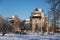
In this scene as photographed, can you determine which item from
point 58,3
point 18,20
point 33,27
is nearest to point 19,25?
point 18,20

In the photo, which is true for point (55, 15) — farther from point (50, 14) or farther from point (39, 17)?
point (39, 17)

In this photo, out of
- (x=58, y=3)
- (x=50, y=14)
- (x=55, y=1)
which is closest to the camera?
(x=58, y=3)

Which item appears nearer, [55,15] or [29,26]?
[55,15]

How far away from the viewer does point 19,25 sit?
31.5m

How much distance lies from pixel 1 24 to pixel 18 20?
16.3 m

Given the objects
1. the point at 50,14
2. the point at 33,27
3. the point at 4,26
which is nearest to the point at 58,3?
the point at 50,14

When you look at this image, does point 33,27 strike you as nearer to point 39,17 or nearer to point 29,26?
point 29,26

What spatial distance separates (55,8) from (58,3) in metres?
0.89

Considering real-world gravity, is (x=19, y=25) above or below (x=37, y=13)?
below

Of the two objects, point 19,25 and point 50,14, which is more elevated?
point 50,14

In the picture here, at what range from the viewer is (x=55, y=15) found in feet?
47.7

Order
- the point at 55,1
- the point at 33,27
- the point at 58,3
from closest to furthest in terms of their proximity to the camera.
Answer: the point at 58,3, the point at 55,1, the point at 33,27

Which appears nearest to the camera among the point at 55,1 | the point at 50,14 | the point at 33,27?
the point at 55,1

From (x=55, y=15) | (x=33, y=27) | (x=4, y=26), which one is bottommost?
A: (x=33, y=27)
